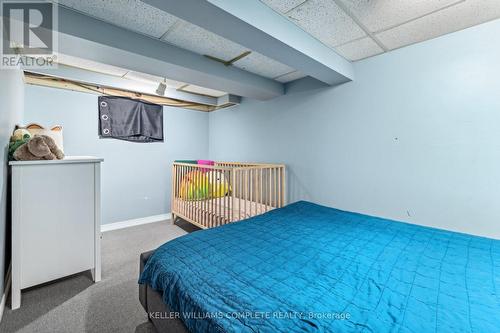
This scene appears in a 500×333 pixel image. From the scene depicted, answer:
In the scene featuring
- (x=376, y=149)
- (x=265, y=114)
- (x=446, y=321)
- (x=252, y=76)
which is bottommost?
(x=446, y=321)

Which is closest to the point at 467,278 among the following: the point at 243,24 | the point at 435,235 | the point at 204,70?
the point at 435,235

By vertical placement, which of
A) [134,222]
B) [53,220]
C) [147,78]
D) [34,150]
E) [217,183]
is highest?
[147,78]

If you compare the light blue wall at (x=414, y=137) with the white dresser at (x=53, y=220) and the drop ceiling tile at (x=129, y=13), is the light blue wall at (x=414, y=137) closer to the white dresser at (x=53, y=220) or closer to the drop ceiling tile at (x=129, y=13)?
the drop ceiling tile at (x=129, y=13)

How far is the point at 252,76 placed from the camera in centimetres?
283

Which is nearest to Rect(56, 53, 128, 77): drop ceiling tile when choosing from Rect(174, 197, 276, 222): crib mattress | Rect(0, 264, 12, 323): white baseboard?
Rect(174, 197, 276, 222): crib mattress

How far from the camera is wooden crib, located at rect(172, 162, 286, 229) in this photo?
2768 mm

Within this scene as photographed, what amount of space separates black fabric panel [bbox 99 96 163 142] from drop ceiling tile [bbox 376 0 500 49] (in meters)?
3.44

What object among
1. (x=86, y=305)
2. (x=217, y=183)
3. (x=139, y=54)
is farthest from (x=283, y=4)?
(x=86, y=305)

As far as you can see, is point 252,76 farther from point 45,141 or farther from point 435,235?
point 435,235

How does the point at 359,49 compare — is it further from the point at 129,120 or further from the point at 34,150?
the point at 129,120

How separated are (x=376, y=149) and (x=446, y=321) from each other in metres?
1.74

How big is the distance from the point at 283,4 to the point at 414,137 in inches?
66.3

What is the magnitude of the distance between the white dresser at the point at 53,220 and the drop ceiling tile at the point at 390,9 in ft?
8.38

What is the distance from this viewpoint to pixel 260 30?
1521mm
